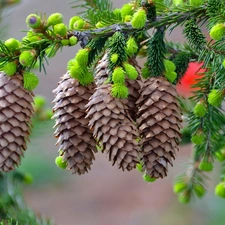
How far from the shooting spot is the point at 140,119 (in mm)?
756

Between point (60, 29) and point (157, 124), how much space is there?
217 mm

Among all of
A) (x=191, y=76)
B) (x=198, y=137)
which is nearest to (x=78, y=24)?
(x=198, y=137)

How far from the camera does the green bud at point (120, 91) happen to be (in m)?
0.72

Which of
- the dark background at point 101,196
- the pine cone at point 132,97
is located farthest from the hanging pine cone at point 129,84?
the dark background at point 101,196

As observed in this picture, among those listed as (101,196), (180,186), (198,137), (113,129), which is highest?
(113,129)

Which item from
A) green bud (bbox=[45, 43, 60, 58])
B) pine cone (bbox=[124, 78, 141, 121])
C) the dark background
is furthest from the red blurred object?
the dark background

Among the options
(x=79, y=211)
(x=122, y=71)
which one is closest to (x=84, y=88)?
(x=122, y=71)

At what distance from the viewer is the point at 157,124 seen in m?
0.76

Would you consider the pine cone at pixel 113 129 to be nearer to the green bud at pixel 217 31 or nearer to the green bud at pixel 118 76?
the green bud at pixel 118 76

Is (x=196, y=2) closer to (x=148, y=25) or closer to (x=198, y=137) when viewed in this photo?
(x=148, y=25)

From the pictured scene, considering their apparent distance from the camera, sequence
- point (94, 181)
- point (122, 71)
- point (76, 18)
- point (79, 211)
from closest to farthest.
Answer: point (122, 71)
point (76, 18)
point (79, 211)
point (94, 181)

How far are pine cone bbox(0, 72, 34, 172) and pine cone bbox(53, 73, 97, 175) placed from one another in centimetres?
6

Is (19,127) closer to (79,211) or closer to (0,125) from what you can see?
(0,125)

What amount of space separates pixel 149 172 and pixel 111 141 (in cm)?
9
